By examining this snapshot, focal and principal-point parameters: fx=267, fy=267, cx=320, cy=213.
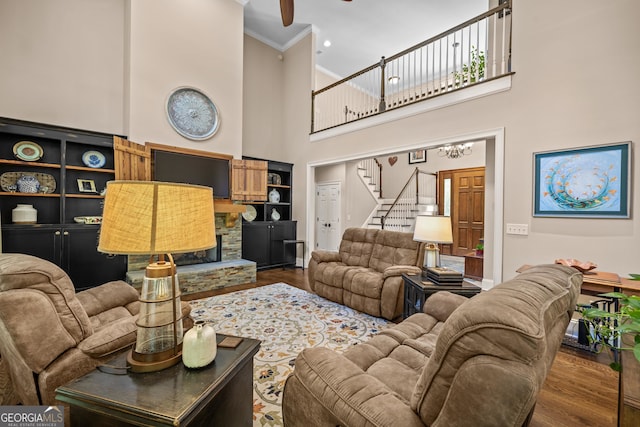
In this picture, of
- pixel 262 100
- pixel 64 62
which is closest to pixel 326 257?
pixel 262 100

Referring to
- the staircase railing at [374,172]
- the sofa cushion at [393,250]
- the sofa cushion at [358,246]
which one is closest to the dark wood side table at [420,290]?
the sofa cushion at [393,250]

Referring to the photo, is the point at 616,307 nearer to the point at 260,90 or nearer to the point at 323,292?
the point at 323,292

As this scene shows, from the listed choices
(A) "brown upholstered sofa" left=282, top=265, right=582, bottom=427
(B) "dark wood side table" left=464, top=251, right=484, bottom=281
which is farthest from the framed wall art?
(A) "brown upholstered sofa" left=282, top=265, right=582, bottom=427

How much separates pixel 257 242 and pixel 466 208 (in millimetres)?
5744

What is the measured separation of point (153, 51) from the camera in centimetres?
442

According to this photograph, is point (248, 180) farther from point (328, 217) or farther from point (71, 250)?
point (71, 250)

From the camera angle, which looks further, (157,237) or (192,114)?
(192,114)

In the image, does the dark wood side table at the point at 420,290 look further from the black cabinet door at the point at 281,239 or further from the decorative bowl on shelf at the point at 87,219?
the decorative bowl on shelf at the point at 87,219

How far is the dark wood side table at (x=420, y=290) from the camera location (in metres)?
2.48

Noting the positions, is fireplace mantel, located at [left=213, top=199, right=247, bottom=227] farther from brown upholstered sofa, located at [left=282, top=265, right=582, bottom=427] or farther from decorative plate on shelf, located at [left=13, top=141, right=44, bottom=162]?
brown upholstered sofa, located at [left=282, top=265, right=582, bottom=427]

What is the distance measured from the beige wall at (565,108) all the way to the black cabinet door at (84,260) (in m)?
5.52

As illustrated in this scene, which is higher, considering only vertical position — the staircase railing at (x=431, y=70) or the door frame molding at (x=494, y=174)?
the staircase railing at (x=431, y=70)

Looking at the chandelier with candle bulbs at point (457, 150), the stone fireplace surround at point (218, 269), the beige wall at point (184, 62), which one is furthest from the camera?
the chandelier with candle bulbs at point (457, 150)

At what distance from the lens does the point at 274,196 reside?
642cm
